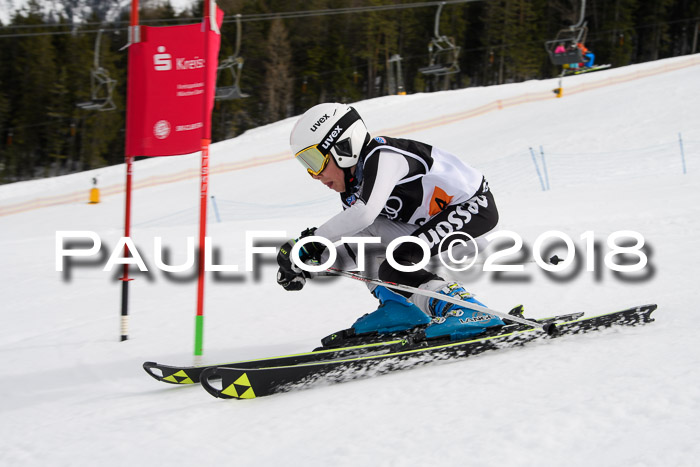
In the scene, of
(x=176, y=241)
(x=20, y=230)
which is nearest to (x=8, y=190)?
(x=20, y=230)

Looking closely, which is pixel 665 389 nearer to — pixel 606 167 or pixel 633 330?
pixel 633 330

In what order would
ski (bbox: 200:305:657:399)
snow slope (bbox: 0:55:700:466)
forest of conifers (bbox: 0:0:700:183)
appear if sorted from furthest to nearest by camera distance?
forest of conifers (bbox: 0:0:700:183) < ski (bbox: 200:305:657:399) < snow slope (bbox: 0:55:700:466)

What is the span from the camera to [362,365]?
2.86 m

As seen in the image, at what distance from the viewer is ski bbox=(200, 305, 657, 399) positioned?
2.64 metres

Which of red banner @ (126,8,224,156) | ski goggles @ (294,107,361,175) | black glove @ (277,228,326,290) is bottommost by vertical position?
black glove @ (277,228,326,290)

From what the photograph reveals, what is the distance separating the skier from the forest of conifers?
39677mm

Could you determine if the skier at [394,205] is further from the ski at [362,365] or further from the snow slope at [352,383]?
the snow slope at [352,383]

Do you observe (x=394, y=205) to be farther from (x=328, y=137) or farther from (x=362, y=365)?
(x=362, y=365)

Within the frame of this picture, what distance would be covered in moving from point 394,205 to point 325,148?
49cm

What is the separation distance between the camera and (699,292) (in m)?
3.72

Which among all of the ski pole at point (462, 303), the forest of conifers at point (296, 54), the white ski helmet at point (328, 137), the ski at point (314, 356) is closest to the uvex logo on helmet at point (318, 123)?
the white ski helmet at point (328, 137)

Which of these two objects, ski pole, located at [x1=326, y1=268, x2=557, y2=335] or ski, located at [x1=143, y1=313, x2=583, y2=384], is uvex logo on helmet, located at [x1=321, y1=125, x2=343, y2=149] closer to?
ski pole, located at [x1=326, y1=268, x2=557, y2=335]

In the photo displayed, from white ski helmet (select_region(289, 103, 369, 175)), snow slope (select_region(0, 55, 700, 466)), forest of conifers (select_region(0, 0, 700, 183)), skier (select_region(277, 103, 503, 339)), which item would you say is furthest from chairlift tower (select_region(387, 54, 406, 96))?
white ski helmet (select_region(289, 103, 369, 175))

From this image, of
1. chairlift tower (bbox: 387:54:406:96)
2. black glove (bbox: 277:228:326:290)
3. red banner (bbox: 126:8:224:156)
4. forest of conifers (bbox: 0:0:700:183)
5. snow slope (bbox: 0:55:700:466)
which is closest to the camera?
snow slope (bbox: 0:55:700:466)
